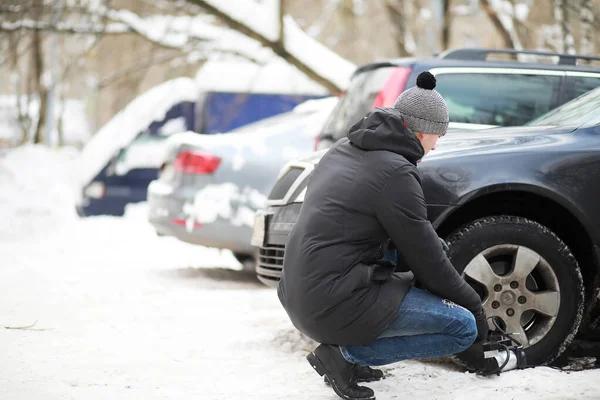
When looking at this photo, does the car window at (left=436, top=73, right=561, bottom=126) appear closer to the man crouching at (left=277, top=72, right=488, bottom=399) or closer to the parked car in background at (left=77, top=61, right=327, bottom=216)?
the man crouching at (left=277, top=72, right=488, bottom=399)

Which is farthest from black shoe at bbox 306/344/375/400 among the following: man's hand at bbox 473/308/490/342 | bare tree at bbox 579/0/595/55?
bare tree at bbox 579/0/595/55

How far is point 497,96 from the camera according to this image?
6.27 m

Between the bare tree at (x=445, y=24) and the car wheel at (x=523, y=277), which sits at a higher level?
the bare tree at (x=445, y=24)

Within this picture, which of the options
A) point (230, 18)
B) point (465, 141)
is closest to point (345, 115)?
point (465, 141)

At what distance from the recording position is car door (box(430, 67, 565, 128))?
6.15 meters

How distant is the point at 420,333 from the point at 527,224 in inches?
37.8

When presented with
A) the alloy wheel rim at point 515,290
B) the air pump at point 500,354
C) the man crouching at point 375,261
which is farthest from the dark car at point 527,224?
the man crouching at point 375,261

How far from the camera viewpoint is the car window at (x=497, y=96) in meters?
6.15

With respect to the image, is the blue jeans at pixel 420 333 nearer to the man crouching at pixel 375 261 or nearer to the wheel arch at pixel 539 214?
the man crouching at pixel 375 261

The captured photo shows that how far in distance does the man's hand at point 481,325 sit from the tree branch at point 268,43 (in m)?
7.60

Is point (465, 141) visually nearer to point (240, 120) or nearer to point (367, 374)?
point (367, 374)

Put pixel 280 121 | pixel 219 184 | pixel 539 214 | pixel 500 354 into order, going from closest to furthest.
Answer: pixel 500 354 → pixel 539 214 → pixel 219 184 → pixel 280 121

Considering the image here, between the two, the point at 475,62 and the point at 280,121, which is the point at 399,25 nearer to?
the point at 280,121

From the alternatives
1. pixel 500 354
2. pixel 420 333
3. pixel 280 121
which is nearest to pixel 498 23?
pixel 280 121
